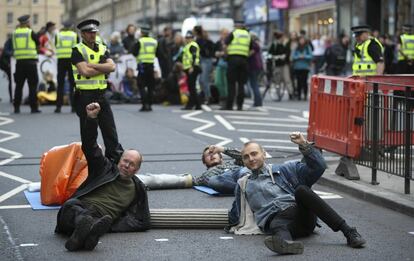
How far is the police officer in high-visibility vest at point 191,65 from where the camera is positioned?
21.3 meters

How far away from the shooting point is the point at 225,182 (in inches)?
388

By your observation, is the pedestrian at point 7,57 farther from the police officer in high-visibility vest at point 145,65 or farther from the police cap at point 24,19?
the police officer in high-visibility vest at point 145,65

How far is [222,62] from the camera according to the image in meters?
23.6

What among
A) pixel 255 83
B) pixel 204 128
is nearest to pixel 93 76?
pixel 204 128

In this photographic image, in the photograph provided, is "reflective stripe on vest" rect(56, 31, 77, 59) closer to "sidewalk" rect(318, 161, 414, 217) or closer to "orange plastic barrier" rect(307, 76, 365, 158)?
"orange plastic barrier" rect(307, 76, 365, 158)

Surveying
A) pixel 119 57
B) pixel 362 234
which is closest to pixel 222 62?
pixel 119 57

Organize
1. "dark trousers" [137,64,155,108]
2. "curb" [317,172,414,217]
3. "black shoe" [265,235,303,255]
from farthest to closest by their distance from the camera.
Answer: "dark trousers" [137,64,155,108] → "curb" [317,172,414,217] → "black shoe" [265,235,303,255]

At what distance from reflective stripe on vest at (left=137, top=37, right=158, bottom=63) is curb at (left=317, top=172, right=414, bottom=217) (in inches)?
408

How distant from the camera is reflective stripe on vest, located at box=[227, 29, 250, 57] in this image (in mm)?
20953

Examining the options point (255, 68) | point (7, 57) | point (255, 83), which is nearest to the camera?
point (255, 83)

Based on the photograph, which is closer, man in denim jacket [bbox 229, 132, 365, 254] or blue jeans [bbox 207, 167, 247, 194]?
man in denim jacket [bbox 229, 132, 365, 254]

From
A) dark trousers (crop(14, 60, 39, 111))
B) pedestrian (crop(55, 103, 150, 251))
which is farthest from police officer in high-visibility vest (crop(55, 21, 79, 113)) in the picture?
pedestrian (crop(55, 103, 150, 251))

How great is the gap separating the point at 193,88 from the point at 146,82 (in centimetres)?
105

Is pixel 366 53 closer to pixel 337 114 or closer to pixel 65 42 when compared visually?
pixel 337 114
